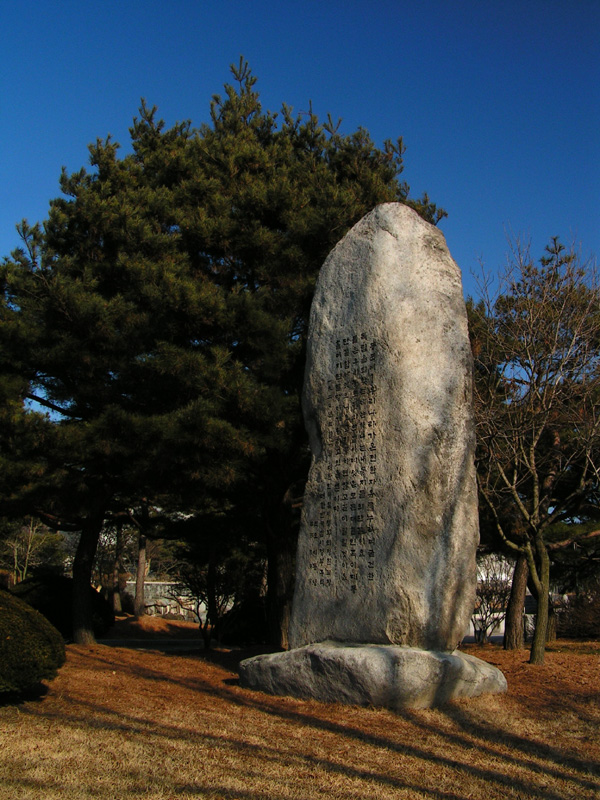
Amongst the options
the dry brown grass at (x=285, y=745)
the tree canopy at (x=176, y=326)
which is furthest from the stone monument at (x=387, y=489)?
the tree canopy at (x=176, y=326)

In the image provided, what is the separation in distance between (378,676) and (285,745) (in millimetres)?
1315

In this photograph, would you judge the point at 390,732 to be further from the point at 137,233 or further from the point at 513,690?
the point at 137,233

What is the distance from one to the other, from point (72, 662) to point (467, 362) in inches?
245

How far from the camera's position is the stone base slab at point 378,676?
5.96 metres

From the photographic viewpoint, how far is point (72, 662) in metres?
9.05

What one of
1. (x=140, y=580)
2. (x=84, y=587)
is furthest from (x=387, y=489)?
(x=140, y=580)

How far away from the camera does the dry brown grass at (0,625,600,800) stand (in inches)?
155

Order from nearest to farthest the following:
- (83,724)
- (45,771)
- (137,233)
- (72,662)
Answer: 1. (45,771)
2. (83,724)
3. (72,662)
4. (137,233)

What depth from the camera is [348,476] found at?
23.1 ft

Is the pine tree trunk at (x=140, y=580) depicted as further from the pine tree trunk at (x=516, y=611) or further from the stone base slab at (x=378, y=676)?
the stone base slab at (x=378, y=676)

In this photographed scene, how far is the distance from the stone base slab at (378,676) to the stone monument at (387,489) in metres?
0.01

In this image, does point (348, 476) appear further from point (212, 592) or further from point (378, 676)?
point (212, 592)

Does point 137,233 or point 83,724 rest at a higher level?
point 137,233

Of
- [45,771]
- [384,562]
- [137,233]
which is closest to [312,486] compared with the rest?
[384,562]
